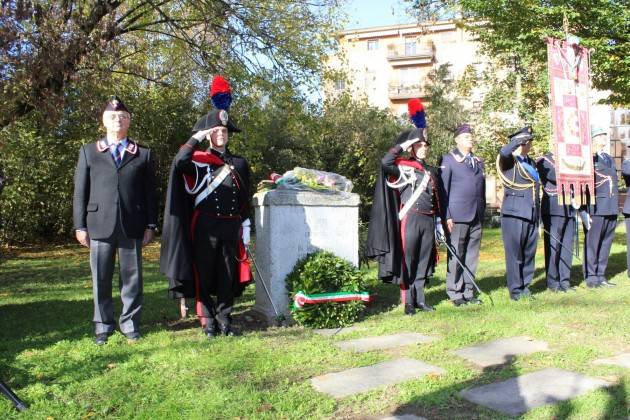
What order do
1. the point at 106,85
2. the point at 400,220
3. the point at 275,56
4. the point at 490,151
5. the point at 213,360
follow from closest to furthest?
the point at 213,360
the point at 400,220
the point at 106,85
the point at 275,56
the point at 490,151

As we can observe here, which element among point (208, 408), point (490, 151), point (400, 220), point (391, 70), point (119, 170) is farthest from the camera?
point (391, 70)

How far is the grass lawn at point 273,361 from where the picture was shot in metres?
3.40

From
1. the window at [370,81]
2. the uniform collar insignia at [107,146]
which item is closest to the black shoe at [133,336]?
the uniform collar insignia at [107,146]

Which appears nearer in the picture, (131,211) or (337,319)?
(131,211)

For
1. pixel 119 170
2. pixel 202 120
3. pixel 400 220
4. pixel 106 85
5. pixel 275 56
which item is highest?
pixel 275 56

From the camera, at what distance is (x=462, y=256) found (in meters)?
6.86

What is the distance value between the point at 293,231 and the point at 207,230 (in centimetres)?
95

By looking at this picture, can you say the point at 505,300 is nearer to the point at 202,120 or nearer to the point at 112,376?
the point at 202,120

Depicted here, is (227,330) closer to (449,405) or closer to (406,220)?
(406,220)

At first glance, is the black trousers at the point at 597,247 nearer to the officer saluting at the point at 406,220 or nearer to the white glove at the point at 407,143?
the officer saluting at the point at 406,220

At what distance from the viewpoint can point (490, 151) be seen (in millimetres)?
20719

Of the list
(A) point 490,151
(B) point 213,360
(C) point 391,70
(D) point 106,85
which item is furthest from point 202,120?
(C) point 391,70

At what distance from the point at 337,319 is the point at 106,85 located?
6.84 meters

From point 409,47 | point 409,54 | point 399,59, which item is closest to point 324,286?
point 399,59
